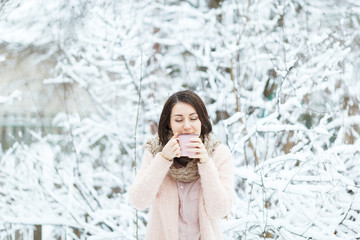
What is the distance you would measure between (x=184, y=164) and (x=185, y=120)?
0.19 metres

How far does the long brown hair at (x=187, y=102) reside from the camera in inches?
49.9

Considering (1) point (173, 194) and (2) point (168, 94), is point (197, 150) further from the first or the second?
(2) point (168, 94)

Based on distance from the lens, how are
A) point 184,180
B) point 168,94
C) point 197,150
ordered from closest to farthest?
point 197,150 → point 184,180 → point 168,94

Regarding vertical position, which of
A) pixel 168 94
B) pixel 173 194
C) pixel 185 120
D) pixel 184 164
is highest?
pixel 168 94

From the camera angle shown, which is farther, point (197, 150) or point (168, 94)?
point (168, 94)

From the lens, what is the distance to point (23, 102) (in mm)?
3494

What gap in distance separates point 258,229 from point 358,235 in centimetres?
62

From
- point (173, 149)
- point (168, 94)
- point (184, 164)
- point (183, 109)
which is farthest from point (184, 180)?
point (168, 94)

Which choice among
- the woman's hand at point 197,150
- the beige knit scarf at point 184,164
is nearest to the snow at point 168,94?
the beige knit scarf at point 184,164

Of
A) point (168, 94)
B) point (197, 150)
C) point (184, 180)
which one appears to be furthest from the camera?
point (168, 94)

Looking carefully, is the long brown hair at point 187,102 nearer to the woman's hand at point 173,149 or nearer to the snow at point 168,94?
the woman's hand at point 173,149

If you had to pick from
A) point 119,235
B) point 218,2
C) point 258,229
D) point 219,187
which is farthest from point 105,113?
point 219,187

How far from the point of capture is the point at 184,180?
4.21 ft

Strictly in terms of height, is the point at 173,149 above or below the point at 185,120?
below
